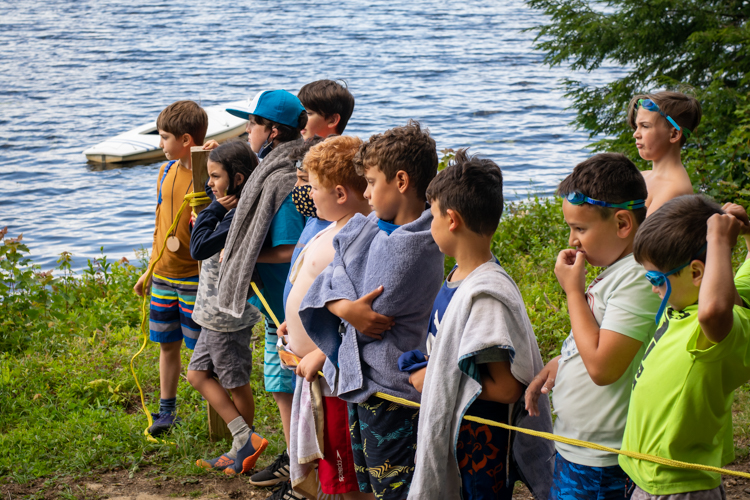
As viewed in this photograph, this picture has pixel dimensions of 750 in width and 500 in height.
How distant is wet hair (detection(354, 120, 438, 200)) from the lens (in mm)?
2510

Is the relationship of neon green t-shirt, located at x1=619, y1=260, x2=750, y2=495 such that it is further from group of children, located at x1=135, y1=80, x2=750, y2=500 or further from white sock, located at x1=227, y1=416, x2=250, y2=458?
white sock, located at x1=227, y1=416, x2=250, y2=458

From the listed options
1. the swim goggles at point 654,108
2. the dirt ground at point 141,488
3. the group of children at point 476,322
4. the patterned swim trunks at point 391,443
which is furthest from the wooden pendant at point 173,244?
the swim goggles at point 654,108

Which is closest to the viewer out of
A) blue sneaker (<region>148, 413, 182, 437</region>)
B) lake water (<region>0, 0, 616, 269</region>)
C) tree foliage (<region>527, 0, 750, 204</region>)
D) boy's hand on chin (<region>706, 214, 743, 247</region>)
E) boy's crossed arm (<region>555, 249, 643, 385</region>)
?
boy's hand on chin (<region>706, 214, 743, 247</region>)

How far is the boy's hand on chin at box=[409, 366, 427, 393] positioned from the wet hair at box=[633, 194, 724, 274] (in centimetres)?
86

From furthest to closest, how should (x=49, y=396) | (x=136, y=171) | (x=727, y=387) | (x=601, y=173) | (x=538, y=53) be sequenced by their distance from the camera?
1. (x=538, y=53)
2. (x=136, y=171)
3. (x=49, y=396)
4. (x=601, y=173)
5. (x=727, y=387)

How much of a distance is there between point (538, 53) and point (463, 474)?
128 ft

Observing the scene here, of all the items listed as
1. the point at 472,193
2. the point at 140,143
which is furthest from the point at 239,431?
the point at 140,143

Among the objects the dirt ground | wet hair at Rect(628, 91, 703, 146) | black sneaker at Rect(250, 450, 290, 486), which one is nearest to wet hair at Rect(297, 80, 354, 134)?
wet hair at Rect(628, 91, 703, 146)

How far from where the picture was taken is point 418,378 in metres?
2.41

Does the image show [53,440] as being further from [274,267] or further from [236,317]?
[274,267]

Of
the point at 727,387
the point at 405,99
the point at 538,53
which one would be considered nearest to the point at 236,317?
the point at 727,387

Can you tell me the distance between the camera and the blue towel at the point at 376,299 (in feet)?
8.17

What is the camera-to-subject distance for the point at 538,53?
38.6m

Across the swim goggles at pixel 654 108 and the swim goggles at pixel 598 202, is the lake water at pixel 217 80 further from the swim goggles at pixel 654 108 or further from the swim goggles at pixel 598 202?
the swim goggles at pixel 598 202
